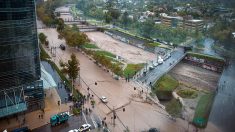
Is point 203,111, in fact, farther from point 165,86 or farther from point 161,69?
point 161,69

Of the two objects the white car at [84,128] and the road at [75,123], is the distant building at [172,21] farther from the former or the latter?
the white car at [84,128]

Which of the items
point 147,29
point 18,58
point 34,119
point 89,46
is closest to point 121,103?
point 34,119

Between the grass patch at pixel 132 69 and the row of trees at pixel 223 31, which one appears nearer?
the grass patch at pixel 132 69

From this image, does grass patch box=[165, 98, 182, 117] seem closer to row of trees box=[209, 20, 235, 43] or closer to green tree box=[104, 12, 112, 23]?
row of trees box=[209, 20, 235, 43]

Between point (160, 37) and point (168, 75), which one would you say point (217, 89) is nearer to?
point (168, 75)

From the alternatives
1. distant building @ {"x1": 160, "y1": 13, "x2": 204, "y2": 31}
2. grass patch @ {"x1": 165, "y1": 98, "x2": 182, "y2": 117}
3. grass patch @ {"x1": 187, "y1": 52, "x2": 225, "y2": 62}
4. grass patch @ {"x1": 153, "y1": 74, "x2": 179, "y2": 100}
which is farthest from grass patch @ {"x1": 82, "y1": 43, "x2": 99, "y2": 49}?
grass patch @ {"x1": 165, "y1": 98, "x2": 182, "y2": 117}

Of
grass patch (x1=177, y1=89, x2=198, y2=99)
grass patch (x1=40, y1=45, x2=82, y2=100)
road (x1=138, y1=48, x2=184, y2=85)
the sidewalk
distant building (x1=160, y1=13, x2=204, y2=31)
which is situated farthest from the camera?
distant building (x1=160, y1=13, x2=204, y2=31)

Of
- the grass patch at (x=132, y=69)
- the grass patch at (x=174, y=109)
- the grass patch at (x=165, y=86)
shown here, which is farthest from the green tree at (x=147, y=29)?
the grass patch at (x=174, y=109)
